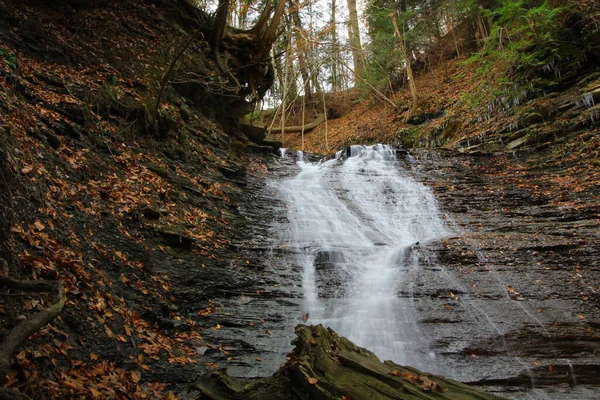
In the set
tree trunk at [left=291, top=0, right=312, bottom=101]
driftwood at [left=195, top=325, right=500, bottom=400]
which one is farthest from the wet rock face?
tree trunk at [left=291, top=0, right=312, bottom=101]

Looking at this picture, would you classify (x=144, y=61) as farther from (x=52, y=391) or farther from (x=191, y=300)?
(x=52, y=391)

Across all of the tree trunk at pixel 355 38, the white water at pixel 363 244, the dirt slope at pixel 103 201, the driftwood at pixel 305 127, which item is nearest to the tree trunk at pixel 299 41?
the driftwood at pixel 305 127

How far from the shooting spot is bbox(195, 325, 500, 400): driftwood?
3.14 meters

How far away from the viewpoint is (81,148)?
268 inches

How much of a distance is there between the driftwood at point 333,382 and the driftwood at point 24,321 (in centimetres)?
145

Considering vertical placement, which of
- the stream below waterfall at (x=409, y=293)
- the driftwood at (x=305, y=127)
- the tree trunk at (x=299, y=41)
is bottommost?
the stream below waterfall at (x=409, y=293)

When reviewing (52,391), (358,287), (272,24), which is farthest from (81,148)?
(272,24)

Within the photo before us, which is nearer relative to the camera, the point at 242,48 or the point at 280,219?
the point at 280,219

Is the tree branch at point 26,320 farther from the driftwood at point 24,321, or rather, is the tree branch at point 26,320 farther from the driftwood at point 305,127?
the driftwood at point 305,127

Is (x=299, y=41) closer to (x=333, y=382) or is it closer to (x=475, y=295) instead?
(x=475, y=295)

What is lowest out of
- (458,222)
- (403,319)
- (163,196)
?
(403,319)

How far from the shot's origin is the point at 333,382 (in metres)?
3.24

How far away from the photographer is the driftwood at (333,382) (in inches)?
124

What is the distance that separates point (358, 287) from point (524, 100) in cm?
1126
